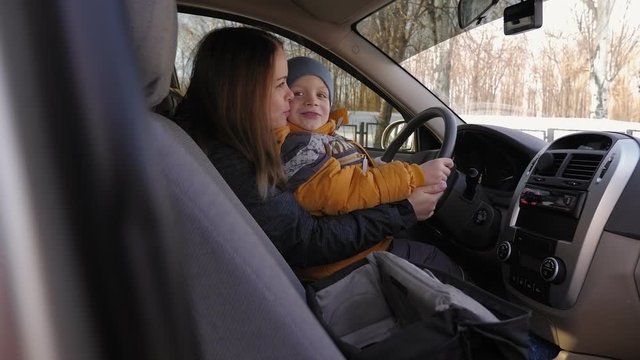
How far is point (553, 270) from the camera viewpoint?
4.87 ft

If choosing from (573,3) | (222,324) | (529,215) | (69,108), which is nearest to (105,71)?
(69,108)

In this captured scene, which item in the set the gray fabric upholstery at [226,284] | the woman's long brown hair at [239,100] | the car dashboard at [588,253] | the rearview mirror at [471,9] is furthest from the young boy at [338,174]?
the rearview mirror at [471,9]

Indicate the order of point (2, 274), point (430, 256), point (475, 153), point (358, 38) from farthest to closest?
point (358, 38) → point (475, 153) → point (430, 256) → point (2, 274)

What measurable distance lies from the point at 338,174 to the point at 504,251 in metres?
0.68

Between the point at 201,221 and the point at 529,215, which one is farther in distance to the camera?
the point at 529,215

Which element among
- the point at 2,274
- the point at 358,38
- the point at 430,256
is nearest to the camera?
the point at 2,274

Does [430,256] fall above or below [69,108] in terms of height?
below

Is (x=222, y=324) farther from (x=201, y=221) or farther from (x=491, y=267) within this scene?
(x=491, y=267)

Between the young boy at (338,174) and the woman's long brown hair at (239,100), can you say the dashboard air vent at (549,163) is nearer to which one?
the young boy at (338,174)

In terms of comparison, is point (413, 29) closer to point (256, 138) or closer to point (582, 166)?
point (582, 166)

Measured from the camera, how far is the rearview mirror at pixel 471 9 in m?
2.12

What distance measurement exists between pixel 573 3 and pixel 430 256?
1453 millimetres

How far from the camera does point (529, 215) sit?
1662 millimetres

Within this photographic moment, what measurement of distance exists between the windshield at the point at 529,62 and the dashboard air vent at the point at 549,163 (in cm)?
64
